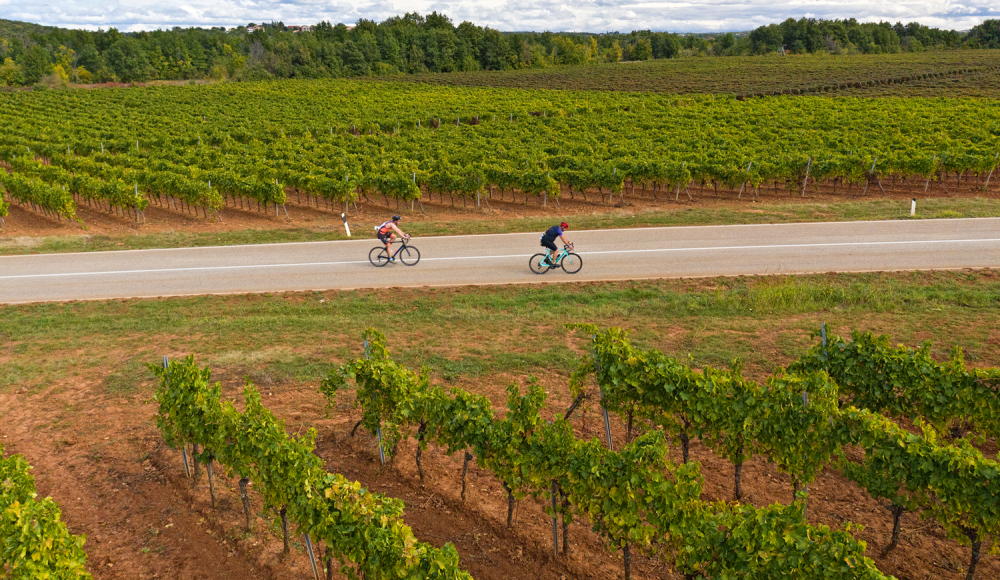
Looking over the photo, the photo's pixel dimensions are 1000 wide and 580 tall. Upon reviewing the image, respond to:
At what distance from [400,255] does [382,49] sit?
128 meters

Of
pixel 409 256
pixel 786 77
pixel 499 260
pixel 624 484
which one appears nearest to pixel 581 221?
pixel 499 260

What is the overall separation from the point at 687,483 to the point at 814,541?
1.38 metres

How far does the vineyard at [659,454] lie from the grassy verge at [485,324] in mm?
3231

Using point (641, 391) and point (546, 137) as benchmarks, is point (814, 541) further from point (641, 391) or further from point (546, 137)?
point (546, 137)

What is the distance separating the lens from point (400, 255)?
20922 millimetres

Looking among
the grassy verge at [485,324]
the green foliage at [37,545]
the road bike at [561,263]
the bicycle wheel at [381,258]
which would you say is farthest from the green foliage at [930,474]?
the bicycle wheel at [381,258]

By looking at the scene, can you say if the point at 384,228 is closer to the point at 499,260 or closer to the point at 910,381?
the point at 499,260

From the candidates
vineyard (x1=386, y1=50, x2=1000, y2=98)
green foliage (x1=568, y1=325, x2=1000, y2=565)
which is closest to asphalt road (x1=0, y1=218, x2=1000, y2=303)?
green foliage (x1=568, y1=325, x2=1000, y2=565)

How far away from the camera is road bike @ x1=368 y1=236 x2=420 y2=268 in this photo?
20750 millimetres

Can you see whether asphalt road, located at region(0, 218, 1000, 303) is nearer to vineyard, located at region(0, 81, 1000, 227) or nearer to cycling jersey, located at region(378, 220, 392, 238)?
cycling jersey, located at region(378, 220, 392, 238)

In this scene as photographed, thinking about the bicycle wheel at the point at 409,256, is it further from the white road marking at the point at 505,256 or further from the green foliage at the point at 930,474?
the green foliage at the point at 930,474

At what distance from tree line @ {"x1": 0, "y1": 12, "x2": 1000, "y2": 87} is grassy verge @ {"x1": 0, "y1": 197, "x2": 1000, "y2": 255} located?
10889 centimetres

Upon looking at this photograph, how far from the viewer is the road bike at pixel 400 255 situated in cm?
2075

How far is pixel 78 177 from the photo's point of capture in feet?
93.4
